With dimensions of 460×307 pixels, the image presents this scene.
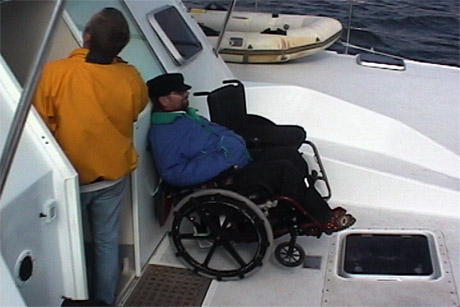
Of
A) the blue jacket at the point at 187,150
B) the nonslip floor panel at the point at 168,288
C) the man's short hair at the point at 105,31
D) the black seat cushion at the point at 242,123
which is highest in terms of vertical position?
the man's short hair at the point at 105,31

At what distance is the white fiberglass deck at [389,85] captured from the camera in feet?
14.0

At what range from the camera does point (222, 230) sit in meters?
2.90

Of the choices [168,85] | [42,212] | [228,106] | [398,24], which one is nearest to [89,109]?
[42,212]

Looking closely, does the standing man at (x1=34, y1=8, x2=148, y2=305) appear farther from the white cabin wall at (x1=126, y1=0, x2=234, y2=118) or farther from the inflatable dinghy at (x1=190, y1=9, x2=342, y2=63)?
the inflatable dinghy at (x1=190, y1=9, x2=342, y2=63)

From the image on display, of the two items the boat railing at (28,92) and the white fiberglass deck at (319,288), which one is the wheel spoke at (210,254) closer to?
the white fiberglass deck at (319,288)

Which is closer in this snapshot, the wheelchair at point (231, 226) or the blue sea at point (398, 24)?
the wheelchair at point (231, 226)

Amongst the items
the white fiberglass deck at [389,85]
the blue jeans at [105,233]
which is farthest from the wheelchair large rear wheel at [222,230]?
the white fiberglass deck at [389,85]

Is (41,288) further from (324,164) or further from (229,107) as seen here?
(324,164)

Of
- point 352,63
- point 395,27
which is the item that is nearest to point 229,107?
point 352,63

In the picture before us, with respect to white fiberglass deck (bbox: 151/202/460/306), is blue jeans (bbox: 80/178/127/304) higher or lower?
higher

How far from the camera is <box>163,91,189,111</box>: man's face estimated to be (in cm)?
293

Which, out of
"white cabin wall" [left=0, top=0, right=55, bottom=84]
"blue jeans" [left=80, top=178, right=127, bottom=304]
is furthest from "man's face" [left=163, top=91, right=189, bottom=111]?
"white cabin wall" [left=0, top=0, right=55, bottom=84]

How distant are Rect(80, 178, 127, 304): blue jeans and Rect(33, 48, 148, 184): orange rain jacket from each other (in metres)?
0.10

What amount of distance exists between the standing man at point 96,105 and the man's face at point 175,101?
→ 0.43 m
